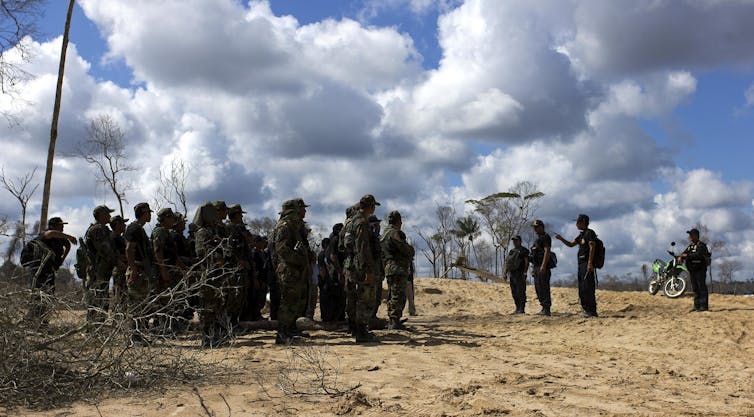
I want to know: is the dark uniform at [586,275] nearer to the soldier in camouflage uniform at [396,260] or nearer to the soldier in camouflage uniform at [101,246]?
the soldier in camouflage uniform at [396,260]

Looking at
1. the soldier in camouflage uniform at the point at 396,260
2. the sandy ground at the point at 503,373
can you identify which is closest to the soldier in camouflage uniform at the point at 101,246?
the sandy ground at the point at 503,373

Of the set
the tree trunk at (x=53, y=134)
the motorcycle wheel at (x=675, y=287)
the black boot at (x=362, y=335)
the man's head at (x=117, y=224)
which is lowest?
the black boot at (x=362, y=335)

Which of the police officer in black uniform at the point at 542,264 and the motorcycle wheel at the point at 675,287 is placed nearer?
the police officer in black uniform at the point at 542,264

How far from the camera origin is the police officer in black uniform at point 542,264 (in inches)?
420

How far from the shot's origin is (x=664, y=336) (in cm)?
799

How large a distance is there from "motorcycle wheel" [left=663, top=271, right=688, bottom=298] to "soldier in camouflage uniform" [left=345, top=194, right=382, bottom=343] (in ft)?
31.8

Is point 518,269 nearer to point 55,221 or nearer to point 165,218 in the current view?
point 165,218

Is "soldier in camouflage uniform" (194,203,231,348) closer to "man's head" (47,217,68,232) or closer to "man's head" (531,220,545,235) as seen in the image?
"man's head" (47,217,68,232)

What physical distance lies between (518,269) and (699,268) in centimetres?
301

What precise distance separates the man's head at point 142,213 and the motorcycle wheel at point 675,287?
11964 mm

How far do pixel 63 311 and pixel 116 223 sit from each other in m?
3.70

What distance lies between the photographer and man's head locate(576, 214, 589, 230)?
32.6 ft

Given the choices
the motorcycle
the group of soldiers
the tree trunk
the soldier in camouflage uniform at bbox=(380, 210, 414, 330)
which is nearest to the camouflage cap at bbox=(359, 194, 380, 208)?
the group of soldiers

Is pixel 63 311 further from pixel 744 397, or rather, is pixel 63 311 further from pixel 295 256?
pixel 744 397
